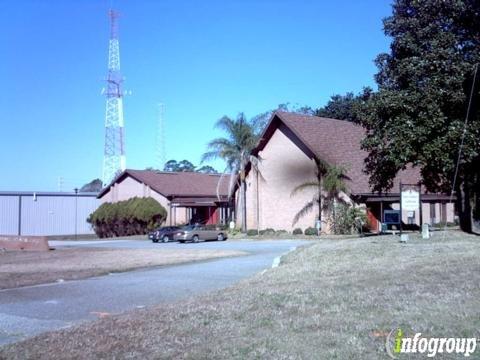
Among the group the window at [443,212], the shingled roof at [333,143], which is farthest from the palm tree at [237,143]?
the window at [443,212]

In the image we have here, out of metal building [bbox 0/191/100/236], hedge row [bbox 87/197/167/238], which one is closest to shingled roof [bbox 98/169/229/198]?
hedge row [bbox 87/197/167/238]

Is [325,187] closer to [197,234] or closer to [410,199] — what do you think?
[197,234]

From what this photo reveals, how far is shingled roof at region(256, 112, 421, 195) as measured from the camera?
41.4 m

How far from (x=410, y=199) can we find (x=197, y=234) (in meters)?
19.3

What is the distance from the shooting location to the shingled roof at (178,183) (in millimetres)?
56344

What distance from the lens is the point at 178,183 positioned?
5906 cm

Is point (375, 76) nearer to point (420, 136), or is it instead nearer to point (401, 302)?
point (420, 136)

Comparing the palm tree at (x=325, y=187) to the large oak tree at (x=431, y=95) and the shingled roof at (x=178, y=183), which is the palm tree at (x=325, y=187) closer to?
the large oak tree at (x=431, y=95)

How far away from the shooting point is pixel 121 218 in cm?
5591

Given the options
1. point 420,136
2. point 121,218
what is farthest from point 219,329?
point 121,218

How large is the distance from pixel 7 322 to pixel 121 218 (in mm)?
45560

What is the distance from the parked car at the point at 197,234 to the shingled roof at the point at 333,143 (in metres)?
8.59

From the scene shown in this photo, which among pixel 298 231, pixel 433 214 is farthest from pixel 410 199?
pixel 433 214

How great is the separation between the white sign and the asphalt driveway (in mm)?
6542
